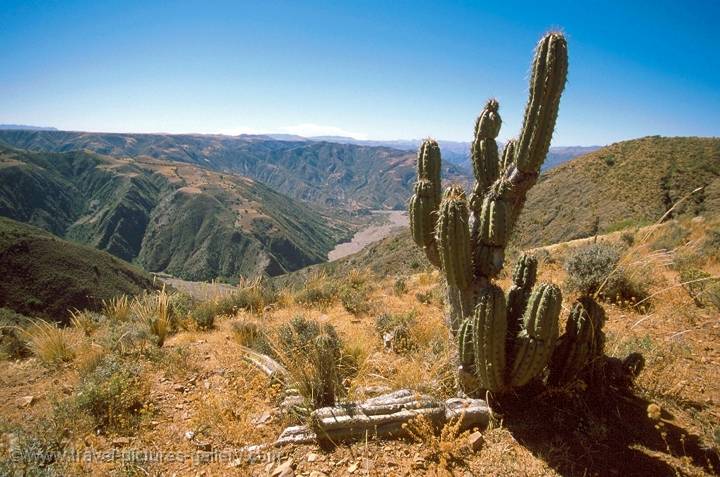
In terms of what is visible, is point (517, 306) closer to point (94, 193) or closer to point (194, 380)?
point (194, 380)

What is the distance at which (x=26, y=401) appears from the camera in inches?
184

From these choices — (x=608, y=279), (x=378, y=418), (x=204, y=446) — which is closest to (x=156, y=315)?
(x=204, y=446)

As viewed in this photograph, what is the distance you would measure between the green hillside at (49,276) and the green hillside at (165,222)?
7446 cm

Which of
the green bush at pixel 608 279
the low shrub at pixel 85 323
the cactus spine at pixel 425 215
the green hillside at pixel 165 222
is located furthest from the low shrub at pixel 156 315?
the green hillside at pixel 165 222

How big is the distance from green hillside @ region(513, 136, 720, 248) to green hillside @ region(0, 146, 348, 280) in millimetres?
106786

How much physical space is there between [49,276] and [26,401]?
62722 mm

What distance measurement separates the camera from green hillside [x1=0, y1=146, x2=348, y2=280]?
148 meters

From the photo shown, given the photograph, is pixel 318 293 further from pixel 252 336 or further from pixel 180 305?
pixel 180 305

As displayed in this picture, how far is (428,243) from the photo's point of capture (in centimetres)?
458

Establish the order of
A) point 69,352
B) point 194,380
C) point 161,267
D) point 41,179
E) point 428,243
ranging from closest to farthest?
point 428,243
point 194,380
point 69,352
point 161,267
point 41,179

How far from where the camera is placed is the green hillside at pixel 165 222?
148 metres

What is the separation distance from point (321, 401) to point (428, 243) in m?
2.23

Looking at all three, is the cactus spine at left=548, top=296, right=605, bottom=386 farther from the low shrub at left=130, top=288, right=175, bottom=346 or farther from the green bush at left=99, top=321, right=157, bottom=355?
the low shrub at left=130, top=288, right=175, bottom=346

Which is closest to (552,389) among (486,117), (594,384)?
(594,384)
